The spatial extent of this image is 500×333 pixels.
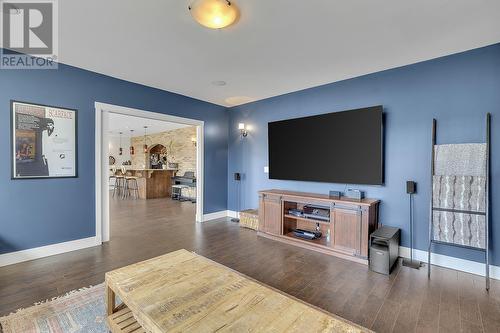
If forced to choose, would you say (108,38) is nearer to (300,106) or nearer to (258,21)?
(258,21)

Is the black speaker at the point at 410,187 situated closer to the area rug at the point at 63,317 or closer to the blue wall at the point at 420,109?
the blue wall at the point at 420,109

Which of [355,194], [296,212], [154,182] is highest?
[355,194]

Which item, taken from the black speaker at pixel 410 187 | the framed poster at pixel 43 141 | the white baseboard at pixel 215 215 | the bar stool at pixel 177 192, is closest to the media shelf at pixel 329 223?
the black speaker at pixel 410 187

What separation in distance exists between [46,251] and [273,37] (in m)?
3.99

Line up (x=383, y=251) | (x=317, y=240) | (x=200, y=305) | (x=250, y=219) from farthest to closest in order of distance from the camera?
(x=250, y=219), (x=317, y=240), (x=383, y=251), (x=200, y=305)

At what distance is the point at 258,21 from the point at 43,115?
10.0 feet

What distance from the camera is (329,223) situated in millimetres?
3322

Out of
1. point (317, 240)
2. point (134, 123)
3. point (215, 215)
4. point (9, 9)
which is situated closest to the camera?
point (9, 9)

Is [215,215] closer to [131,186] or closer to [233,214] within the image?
[233,214]

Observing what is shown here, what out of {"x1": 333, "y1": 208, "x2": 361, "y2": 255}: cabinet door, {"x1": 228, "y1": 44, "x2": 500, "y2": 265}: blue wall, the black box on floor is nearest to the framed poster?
{"x1": 228, "y1": 44, "x2": 500, "y2": 265}: blue wall

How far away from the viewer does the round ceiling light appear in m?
1.87

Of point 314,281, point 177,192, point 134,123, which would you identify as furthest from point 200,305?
point 134,123

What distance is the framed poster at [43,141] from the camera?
9.45ft

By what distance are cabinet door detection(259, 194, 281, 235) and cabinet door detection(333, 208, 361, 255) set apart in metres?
0.96
